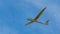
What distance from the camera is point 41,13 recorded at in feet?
626

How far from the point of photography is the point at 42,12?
188 meters

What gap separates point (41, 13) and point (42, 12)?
262 centimetres
